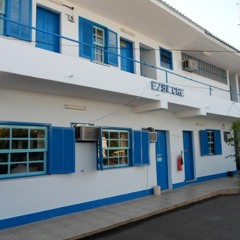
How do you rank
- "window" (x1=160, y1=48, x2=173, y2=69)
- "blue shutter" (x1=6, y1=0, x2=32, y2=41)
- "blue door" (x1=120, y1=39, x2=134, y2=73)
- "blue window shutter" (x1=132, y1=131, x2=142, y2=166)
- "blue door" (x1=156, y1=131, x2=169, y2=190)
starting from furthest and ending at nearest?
"window" (x1=160, y1=48, x2=173, y2=69), "blue door" (x1=156, y1=131, x2=169, y2=190), "blue door" (x1=120, y1=39, x2=134, y2=73), "blue window shutter" (x1=132, y1=131, x2=142, y2=166), "blue shutter" (x1=6, y1=0, x2=32, y2=41)

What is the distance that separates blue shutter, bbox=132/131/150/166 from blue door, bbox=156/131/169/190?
3.86 ft

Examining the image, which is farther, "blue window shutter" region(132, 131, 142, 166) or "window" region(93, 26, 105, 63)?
"blue window shutter" region(132, 131, 142, 166)

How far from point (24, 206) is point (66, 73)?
3.55 metres

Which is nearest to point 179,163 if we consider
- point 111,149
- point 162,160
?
point 162,160

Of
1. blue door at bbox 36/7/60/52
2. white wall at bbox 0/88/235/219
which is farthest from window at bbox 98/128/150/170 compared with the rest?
blue door at bbox 36/7/60/52

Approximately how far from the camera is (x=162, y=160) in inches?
460

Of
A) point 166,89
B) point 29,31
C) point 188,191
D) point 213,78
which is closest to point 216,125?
point 213,78

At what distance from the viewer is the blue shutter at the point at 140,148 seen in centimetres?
995

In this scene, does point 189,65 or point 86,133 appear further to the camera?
point 189,65

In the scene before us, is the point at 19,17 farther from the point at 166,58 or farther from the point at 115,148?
the point at 166,58

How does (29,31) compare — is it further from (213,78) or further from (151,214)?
(213,78)

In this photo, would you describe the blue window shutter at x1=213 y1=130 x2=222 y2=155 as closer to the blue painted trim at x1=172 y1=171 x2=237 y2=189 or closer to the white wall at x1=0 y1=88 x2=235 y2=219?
the blue painted trim at x1=172 y1=171 x2=237 y2=189

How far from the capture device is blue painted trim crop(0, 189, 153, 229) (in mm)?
6711

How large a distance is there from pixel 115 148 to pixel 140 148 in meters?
1.12
